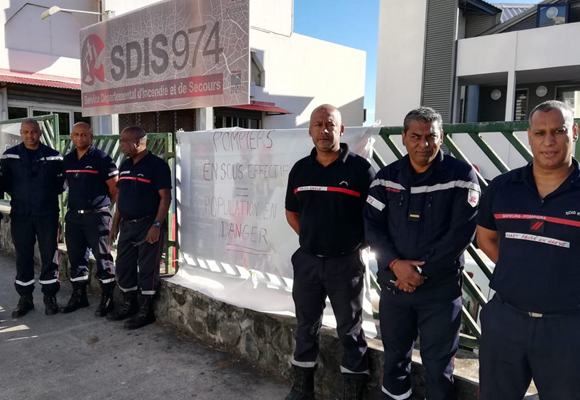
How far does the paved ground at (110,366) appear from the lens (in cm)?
316

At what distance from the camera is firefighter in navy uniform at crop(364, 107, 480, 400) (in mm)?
2238

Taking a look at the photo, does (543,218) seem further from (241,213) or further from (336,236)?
(241,213)

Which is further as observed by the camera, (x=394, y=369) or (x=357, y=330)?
(x=357, y=330)

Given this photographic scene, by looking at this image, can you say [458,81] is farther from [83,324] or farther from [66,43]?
[83,324]

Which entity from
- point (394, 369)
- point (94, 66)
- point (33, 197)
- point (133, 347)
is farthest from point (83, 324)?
point (94, 66)

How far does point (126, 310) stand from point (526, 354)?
3.57 metres

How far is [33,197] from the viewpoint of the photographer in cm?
447

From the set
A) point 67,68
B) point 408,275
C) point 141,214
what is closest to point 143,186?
point 141,214

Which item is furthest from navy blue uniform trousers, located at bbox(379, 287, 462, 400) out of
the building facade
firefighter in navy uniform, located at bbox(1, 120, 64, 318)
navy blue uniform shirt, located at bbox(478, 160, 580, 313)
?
the building facade

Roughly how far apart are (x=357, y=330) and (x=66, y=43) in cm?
1405

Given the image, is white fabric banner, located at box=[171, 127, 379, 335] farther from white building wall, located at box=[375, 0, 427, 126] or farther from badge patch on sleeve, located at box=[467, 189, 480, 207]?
white building wall, located at box=[375, 0, 427, 126]

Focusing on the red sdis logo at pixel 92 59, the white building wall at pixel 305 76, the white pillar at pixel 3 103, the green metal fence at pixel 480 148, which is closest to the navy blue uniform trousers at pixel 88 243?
the red sdis logo at pixel 92 59

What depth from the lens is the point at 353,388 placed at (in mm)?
2742

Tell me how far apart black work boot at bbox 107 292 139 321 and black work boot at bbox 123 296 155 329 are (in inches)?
4.8
